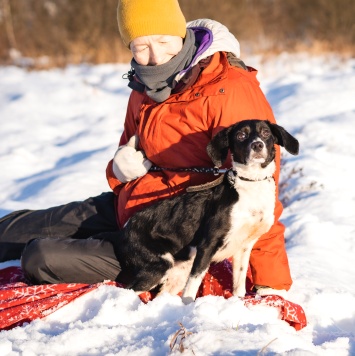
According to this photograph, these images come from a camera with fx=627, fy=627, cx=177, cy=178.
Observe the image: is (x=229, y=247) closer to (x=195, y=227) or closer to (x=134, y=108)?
(x=195, y=227)

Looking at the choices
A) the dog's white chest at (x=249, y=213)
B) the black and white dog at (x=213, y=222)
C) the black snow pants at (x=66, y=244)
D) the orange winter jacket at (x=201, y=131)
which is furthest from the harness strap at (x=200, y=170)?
the black snow pants at (x=66, y=244)

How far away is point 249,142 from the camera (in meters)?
3.40

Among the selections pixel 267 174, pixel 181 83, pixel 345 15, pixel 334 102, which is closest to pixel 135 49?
pixel 181 83

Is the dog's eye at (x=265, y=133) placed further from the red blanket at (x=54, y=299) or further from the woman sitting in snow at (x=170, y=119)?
the red blanket at (x=54, y=299)

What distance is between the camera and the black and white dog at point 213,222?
3445mm

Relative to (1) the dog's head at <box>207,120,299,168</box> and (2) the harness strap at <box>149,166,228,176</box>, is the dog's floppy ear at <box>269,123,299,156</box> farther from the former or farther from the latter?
(2) the harness strap at <box>149,166,228,176</box>

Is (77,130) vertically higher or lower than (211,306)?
lower

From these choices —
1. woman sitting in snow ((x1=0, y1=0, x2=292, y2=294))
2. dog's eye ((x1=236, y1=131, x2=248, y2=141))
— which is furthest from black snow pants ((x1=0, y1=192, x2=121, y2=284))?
dog's eye ((x1=236, y1=131, x2=248, y2=141))

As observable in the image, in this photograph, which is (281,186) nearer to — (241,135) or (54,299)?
(241,135)

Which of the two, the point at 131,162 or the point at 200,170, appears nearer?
the point at 200,170

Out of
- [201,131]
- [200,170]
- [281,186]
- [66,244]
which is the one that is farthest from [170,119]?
[281,186]

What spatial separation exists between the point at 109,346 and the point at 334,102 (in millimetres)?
6536

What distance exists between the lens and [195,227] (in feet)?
11.7

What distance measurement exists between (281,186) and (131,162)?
102 inches
